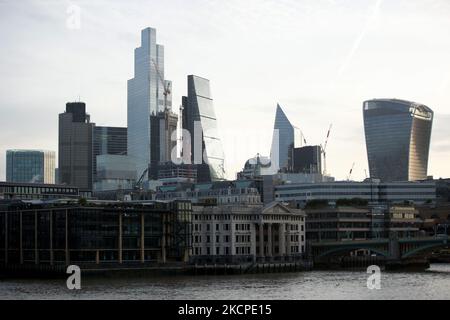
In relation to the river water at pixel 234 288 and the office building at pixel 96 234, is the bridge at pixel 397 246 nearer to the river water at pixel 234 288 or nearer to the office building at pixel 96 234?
the river water at pixel 234 288

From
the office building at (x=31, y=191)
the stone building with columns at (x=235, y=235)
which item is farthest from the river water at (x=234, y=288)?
the office building at (x=31, y=191)

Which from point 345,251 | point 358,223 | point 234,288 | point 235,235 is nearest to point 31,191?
point 235,235

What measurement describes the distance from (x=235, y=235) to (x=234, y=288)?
4071 cm

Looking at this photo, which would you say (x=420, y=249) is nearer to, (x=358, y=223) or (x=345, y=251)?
(x=345, y=251)

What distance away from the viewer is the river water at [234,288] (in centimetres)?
6619

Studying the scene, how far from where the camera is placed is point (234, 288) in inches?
3009

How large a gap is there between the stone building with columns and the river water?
73.3 feet

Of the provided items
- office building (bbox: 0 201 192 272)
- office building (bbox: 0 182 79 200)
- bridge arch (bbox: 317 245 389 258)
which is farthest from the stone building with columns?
office building (bbox: 0 182 79 200)

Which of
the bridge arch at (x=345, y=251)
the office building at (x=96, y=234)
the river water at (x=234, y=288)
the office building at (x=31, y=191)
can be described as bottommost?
the river water at (x=234, y=288)

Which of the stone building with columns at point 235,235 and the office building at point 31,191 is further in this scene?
the office building at point 31,191

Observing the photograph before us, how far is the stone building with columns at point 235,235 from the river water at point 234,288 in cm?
2235
